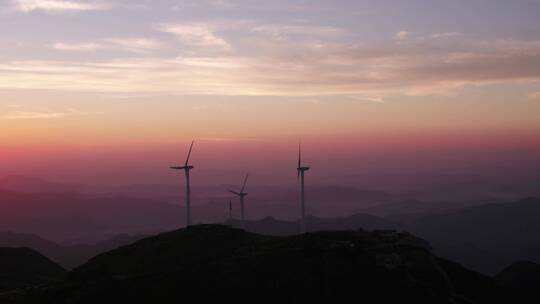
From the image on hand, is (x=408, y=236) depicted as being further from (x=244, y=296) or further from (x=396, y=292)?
(x=244, y=296)

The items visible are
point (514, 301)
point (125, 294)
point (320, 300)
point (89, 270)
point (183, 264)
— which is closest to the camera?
point (320, 300)

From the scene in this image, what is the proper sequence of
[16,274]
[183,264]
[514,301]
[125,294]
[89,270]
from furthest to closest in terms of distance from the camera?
[16,274]
[89,270]
[183,264]
[514,301]
[125,294]

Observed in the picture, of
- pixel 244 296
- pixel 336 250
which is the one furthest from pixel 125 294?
pixel 336 250

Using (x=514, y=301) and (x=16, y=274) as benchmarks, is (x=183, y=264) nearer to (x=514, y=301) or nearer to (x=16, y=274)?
(x=514, y=301)

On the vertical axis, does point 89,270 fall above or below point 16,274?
above

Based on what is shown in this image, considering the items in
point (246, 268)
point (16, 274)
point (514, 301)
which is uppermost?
point (246, 268)

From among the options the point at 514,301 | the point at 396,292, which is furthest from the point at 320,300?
the point at 514,301

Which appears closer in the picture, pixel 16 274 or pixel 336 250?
pixel 336 250
